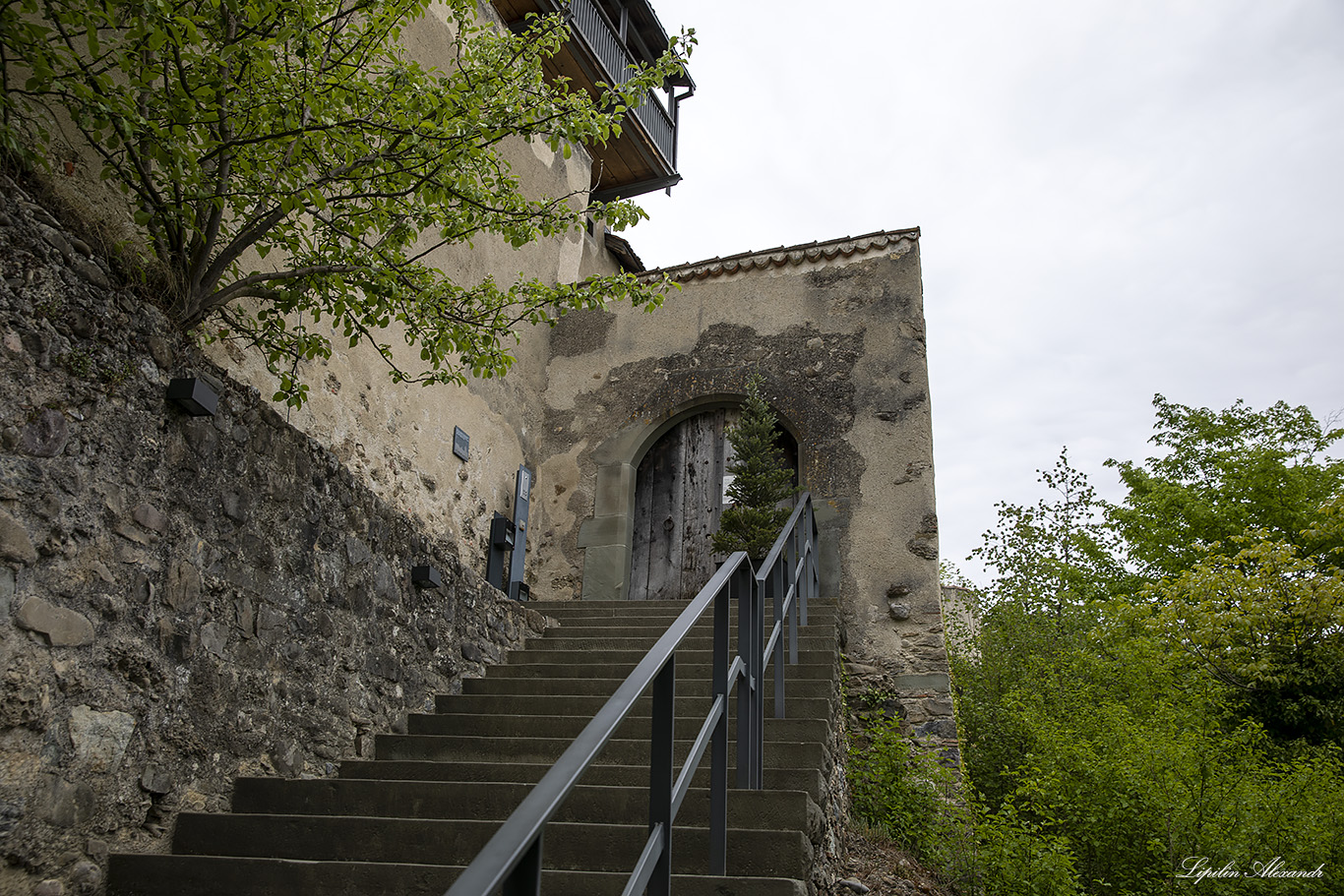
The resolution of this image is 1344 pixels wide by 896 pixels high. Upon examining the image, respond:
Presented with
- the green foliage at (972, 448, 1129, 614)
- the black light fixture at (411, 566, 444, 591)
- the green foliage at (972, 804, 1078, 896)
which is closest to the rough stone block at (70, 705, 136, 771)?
the black light fixture at (411, 566, 444, 591)

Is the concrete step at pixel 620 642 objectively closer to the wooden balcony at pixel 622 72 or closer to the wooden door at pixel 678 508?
the wooden door at pixel 678 508

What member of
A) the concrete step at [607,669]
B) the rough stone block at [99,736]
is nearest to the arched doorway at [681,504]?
the concrete step at [607,669]

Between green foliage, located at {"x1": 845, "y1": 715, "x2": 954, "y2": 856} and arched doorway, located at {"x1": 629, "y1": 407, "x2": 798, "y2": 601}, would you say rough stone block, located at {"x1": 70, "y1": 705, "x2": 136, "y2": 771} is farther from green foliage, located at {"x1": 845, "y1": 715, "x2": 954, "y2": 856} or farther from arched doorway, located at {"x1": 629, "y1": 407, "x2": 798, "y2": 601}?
arched doorway, located at {"x1": 629, "y1": 407, "x2": 798, "y2": 601}

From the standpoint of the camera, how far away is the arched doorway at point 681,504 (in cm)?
746

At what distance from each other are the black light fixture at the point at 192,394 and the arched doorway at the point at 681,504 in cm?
485

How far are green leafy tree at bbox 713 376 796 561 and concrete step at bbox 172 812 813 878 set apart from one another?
11.8 ft

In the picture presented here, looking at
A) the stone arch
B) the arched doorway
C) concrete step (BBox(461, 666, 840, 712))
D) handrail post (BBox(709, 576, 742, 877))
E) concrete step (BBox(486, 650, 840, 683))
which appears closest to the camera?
handrail post (BBox(709, 576, 742, 877))

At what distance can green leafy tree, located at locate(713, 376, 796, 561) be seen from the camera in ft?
20.6

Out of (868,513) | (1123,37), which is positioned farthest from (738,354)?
(1123,37)

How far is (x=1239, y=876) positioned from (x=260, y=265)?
583cm

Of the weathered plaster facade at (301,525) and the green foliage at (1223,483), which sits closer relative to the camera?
the weathered plaster facade at (301,525)

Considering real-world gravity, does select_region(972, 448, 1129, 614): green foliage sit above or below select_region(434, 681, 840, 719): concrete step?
above

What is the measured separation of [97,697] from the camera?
2.50 m

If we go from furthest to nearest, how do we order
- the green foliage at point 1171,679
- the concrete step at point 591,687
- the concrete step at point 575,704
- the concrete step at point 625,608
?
the concrete step at point 625,608
the green foliage at point 1171,679
the concrete step at point 591,687
the concrete step at point 575,704
